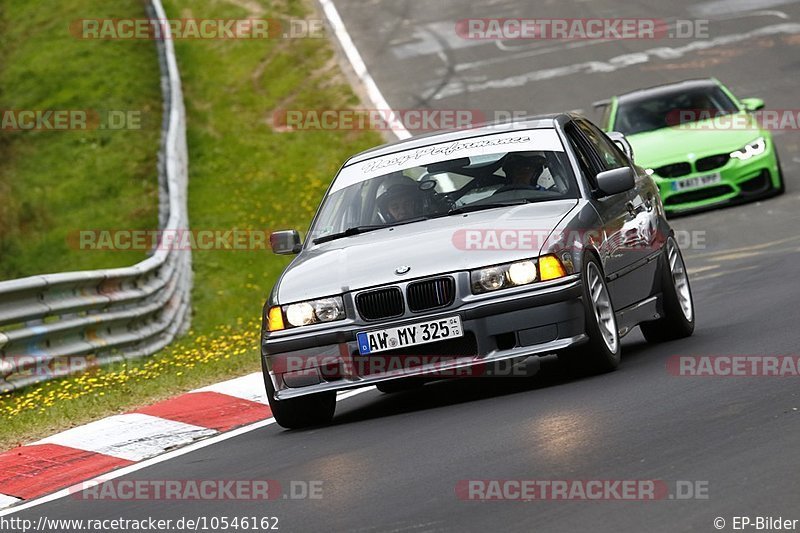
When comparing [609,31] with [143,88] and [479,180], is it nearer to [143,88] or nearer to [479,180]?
[143,88]

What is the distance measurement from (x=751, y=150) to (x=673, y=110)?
1598 mm

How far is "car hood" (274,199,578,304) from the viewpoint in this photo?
29.2ft

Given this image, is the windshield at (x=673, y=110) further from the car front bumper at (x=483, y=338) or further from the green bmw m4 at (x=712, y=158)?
the car front bumper at (x=483, y=338)

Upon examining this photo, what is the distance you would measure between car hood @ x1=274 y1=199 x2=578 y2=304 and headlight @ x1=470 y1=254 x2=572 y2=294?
0.14 feet

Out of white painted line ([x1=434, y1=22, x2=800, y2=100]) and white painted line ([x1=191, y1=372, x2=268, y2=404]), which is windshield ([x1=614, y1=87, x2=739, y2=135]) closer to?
white painted line ([x1=434, y1=22, x2=800, y2=100])

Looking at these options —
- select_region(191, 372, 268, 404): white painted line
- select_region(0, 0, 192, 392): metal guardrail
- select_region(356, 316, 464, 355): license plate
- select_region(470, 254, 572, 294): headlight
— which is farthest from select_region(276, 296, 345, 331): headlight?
select_region(0, 0, 192, 392): metal guardrail

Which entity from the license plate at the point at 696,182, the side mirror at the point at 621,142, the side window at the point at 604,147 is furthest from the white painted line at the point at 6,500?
the license plate at the point at 696,182

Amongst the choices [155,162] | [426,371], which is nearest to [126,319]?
[426,371]

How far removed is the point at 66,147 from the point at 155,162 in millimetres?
2591

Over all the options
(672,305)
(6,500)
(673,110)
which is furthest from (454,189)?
(673,110)

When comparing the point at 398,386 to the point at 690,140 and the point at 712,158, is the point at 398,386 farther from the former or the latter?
the point at 690,140

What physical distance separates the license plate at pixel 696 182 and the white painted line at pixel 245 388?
8750 mm

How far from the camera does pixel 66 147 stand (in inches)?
1093

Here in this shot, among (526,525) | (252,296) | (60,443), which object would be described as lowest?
(252,296)
